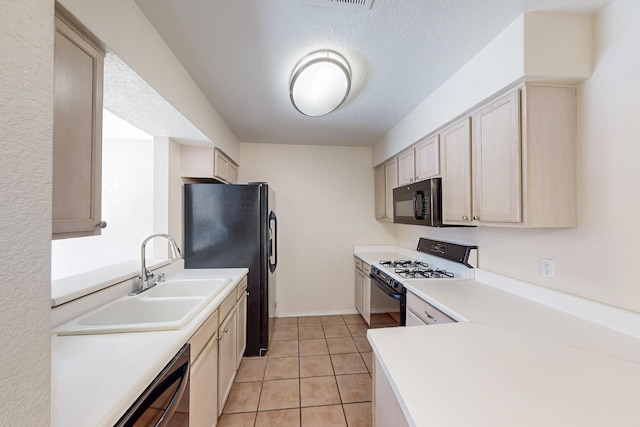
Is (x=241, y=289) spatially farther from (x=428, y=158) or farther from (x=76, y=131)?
(x=428, y=158)

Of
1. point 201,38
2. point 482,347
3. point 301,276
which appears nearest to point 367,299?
point 301,276

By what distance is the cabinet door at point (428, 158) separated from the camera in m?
2.05

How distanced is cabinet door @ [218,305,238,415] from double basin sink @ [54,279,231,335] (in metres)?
0.26

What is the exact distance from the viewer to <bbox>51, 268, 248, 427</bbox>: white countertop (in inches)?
26.0

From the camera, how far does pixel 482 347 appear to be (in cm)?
95

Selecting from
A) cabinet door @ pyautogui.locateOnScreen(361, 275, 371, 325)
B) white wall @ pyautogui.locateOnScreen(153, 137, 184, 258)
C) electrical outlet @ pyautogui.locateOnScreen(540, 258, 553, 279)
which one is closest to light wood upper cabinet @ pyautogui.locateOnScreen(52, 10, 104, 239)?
white wall @ pyautogui.locateOnScreen(153, 137, 184, 258)

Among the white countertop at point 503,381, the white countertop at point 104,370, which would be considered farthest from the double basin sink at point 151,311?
the white countertop at point 503,381

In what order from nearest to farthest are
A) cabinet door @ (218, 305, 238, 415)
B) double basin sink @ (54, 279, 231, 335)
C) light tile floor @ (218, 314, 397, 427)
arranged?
1. double basin sink @ (54, 279, 231, 335)
2. cabinet door @ (218, 305, 238, 415)
3. light tile floor @ (218, 314, 397, 427)

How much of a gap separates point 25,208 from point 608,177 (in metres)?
2.12

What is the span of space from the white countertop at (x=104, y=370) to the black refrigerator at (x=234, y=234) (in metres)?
1.15

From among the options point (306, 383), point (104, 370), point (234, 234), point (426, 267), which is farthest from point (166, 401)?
point (426, 267)

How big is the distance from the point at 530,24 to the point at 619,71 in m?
0.46

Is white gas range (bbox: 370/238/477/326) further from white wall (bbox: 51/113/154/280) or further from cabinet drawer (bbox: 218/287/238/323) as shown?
white wall (bbox: 51/113/154/280)

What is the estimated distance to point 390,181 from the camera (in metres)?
3.02
